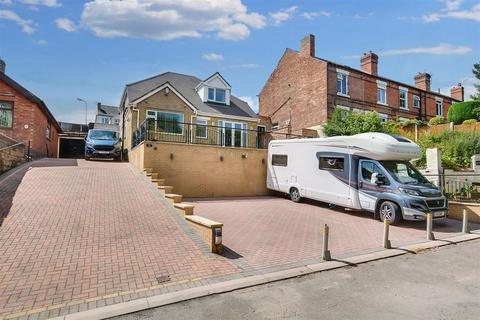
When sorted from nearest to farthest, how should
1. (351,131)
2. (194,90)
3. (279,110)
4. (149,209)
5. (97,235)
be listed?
(97,235), (149,209), (351,131), (194,90), (279,110)

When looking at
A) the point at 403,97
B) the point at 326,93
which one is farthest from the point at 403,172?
the point at 403,97

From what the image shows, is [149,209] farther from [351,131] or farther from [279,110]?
[279,110]

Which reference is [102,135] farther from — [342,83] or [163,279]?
[342,83]

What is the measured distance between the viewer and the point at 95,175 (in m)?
12.9

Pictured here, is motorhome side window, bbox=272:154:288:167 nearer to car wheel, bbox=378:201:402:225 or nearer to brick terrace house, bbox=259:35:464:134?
car wheel, bbox=378:201:402:225

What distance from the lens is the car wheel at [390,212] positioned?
10289mm

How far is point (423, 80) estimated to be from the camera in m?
33.0

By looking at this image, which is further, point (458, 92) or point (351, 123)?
point (458, 92)

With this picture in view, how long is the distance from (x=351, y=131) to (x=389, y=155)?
10579mm

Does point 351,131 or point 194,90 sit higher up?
point 194,90

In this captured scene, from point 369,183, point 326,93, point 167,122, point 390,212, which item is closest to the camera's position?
point 390,212

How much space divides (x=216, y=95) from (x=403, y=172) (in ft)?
60.8

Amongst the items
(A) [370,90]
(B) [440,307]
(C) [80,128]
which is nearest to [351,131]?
(A) [370,90]

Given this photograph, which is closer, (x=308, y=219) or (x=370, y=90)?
(x=308, y=219)
